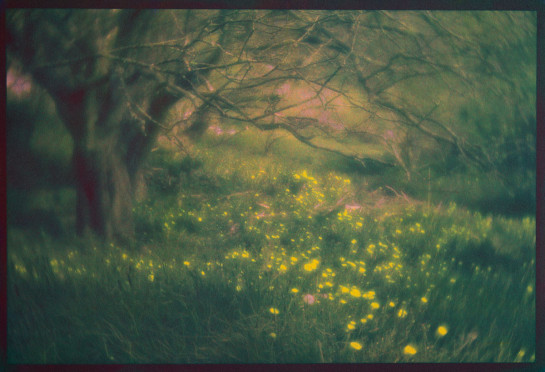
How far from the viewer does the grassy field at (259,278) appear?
2354 millimetres

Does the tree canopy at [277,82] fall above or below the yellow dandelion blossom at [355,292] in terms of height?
above

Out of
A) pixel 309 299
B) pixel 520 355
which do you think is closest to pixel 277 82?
pixel 309 299

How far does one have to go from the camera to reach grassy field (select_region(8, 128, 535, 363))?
2.35 metres

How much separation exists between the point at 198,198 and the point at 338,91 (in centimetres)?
121

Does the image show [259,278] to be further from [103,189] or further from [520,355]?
[520,355]

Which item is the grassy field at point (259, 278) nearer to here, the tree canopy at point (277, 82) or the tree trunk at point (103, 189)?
the tree trunk at point (103, 189)

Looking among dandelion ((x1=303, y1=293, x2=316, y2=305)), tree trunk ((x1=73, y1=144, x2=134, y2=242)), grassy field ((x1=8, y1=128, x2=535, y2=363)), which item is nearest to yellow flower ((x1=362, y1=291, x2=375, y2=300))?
grassy field ((x1=8, y1=128, x2=535, y2=363))

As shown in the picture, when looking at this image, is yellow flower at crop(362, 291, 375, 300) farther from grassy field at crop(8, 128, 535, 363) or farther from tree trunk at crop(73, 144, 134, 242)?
tree trunk at crop(73, 144, 134, 242)

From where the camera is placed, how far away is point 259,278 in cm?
237

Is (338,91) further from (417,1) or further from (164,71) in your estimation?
(164,71)

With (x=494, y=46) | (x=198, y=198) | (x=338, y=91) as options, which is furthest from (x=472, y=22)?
(x=198, y=198)

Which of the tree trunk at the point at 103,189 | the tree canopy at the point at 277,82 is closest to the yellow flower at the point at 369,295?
the tree canopy at the point at 277,82

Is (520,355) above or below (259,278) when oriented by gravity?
below

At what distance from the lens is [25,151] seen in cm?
239
